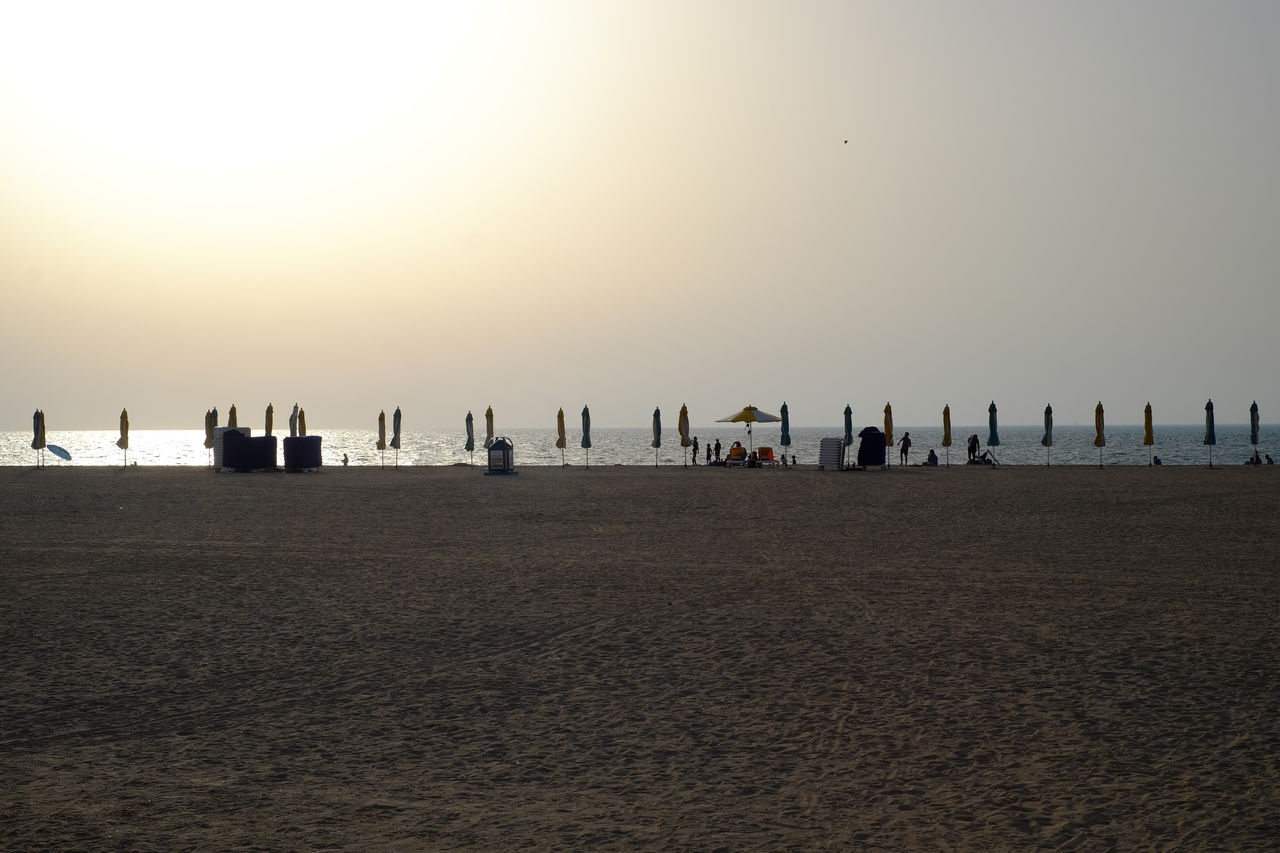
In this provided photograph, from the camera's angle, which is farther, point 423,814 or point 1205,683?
point 1205,683

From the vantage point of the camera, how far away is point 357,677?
281 inches

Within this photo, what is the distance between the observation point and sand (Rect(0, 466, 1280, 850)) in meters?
4.52

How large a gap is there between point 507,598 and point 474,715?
4.01m

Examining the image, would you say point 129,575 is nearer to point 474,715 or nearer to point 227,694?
point 227,694

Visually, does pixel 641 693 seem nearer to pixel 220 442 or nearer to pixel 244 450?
pixel 244 450

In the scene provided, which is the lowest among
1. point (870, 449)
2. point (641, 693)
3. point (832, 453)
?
point (641, 693)

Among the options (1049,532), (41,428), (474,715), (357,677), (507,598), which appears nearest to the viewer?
(474,715)

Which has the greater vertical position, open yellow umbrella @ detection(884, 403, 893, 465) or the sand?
open yellow umbrella @ detection(884, 403, 893, 465)

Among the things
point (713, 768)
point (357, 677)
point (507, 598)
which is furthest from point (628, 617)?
point (713, 768)

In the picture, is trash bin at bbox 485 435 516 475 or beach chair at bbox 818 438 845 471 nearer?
trash bin at bbox 485 435 516 475

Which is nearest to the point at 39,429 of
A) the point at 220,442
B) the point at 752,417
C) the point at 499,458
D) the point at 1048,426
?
the point at 220,442

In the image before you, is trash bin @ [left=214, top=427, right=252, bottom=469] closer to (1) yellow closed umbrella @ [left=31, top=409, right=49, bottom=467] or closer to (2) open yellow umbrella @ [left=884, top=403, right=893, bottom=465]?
(1) yellow closed umbrella @ [left=31, top=409, right=49, bottom=467]

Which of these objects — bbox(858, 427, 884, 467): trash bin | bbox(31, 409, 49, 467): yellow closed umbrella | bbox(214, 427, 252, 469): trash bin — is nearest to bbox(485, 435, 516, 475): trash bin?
bbox(214, 427, 252, 469): trash bin

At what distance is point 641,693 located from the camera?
6.64 metres
